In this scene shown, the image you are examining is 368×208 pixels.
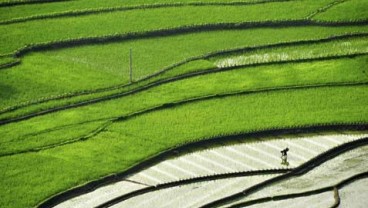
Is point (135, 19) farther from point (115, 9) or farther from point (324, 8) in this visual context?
point (324, 8)

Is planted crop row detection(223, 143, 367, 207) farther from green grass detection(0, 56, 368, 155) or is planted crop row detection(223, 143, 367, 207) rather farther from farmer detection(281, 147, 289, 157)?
green grass detection(0, 56, 368, 155)

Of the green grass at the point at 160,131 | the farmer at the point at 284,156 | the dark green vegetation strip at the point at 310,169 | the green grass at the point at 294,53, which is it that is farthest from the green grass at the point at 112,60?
the dark green vegetation strip at the point at 310,169

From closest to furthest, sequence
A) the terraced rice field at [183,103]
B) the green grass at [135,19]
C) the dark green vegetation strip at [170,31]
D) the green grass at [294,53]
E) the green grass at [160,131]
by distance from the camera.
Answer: the green grass at [160,131] < the terraced rice field at [183,103] < the green grass at [294,53] < the dark green vegetation strip at [170,31] < the green grass at [135,19]

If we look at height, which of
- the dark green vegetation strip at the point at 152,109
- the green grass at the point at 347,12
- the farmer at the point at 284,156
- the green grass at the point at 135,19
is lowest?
the farmer at the point at 284,156

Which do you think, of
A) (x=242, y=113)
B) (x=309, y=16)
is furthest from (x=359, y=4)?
(x=242, y=113)

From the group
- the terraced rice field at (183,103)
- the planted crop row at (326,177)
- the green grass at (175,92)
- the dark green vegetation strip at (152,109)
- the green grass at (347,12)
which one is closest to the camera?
the planted crop row at (326,177)

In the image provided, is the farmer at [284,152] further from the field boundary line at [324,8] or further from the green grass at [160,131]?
the field boundary line at [324,8]

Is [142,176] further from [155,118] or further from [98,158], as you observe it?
[155,118]
